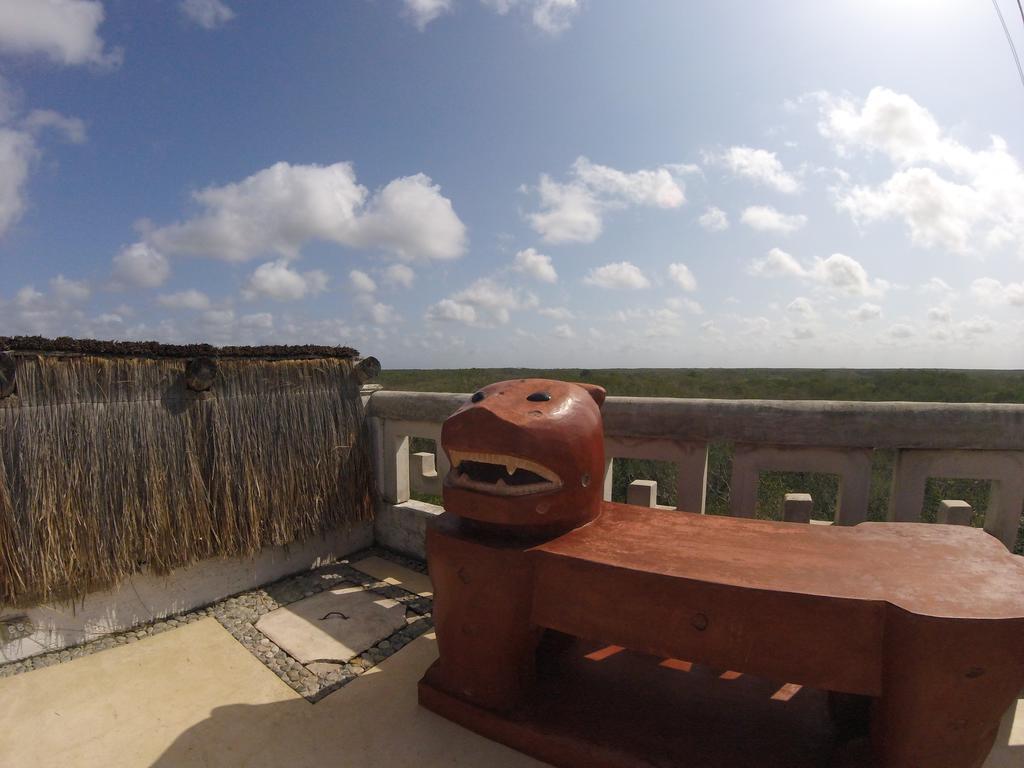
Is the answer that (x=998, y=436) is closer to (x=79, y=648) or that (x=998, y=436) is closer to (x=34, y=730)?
(x=34, y=730)

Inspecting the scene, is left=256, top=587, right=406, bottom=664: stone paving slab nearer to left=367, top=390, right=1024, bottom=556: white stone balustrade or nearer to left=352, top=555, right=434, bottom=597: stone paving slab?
left=352, top=555, right=434, bottom=597: stone paving slab

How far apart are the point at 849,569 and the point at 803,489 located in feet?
35.4

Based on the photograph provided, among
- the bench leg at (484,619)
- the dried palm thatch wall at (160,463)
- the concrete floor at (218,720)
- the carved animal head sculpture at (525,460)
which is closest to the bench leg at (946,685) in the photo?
the concrete floor at (218,720)

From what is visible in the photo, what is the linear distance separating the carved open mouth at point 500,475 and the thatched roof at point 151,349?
2.37 m

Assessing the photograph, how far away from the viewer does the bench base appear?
1899 mm

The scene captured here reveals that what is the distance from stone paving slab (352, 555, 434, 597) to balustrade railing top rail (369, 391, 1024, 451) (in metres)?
1.97

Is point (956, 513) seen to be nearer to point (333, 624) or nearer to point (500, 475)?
point (500, 475)

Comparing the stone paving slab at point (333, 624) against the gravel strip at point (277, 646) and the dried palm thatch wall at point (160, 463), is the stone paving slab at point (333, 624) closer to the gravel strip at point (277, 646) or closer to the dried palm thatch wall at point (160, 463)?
the gravel strip at point (277, 646)

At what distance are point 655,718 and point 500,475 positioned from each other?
49.2 inches

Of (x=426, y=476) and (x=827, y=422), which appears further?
(x=426, y=476)

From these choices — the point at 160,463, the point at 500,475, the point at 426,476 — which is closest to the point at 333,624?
the point at 426,476

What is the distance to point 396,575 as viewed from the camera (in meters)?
3.98

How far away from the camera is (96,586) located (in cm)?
305

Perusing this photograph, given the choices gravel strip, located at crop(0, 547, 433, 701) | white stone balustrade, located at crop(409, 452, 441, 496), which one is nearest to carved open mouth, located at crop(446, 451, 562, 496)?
gravel strip, located at crop(0, 547, 433, 701)
